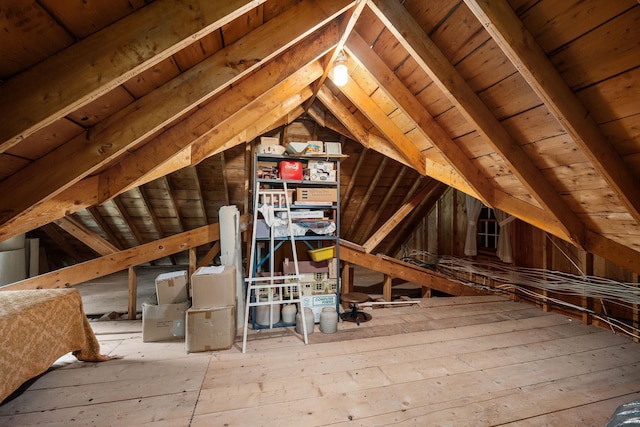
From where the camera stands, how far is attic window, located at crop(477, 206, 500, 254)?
4.46m

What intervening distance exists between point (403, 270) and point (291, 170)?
203cm

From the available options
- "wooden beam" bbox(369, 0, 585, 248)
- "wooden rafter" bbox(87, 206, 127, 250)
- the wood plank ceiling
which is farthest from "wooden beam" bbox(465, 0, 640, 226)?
"wooden rafter" bbox(87, 206, 127, 250)

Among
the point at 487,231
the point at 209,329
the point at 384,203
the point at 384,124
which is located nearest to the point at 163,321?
the point at 209,329

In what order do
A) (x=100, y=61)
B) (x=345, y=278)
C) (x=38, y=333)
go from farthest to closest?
(x=345, y=278) < (x=38, y=333) < (x=100, y=61)

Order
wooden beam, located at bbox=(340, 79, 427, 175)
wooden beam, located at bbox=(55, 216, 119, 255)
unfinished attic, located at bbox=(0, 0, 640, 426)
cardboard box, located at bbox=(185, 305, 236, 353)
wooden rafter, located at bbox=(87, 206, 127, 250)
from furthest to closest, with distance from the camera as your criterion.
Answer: wooden rafter, located at bbox=(87, 206, 127, 250) → wooden beam, located at bbox=(55, 216, 119, 255) → wooden beam, located at bbox=(340, 79, 427, 175) → cardboard box, located at bbox=(185, 305, 236, 353) → unfinished attic, located at bbox=(0, 0, 640, 426)

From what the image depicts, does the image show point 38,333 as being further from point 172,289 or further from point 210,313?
point 210,313

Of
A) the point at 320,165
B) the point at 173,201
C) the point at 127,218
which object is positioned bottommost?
the point at 127,218

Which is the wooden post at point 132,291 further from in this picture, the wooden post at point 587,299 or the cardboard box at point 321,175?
the wooden post at point 587,299

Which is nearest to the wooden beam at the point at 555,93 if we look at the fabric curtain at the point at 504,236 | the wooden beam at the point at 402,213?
the fabric curtain at the point at 504,236

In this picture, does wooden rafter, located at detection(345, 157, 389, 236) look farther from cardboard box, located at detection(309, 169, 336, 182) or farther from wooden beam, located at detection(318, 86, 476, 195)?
cardboard box, located at detection(309, 169, 336, 182)

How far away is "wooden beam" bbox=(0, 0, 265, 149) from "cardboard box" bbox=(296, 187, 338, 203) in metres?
2.07

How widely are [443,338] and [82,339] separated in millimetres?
3110

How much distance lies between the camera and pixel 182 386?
6.30 ft

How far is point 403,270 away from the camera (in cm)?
372
